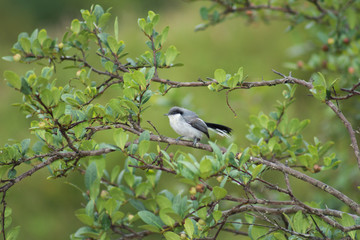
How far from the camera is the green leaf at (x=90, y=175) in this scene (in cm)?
174

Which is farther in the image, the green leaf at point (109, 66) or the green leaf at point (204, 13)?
the green leaf at point (204, 13)

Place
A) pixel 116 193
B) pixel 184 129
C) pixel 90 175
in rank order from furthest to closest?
pixel 184 129
pixel 116 193
pixel 90 175

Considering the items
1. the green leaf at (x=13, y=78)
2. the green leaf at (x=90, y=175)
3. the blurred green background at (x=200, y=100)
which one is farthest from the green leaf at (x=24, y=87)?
the blurred green background at (x=200, y=100)

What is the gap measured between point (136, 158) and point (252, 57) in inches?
213

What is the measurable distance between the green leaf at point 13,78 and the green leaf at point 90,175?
0.41 meters

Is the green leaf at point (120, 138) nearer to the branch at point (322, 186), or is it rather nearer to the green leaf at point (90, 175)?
the green leaf at point (90, 175)

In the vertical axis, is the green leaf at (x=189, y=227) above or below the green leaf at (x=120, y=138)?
below

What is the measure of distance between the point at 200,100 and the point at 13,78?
478cm

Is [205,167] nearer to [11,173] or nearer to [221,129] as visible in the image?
[11,173]

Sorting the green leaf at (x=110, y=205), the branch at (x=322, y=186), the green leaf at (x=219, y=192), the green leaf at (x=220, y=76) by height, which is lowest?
the branch at (x=322, y=186)

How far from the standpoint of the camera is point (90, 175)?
68.7 inches

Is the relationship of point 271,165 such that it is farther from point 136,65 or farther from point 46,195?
point 46,195

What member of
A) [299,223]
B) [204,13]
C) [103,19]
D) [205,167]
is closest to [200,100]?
[204,13]

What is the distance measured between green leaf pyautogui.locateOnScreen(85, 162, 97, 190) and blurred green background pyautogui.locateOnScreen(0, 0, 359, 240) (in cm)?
190
